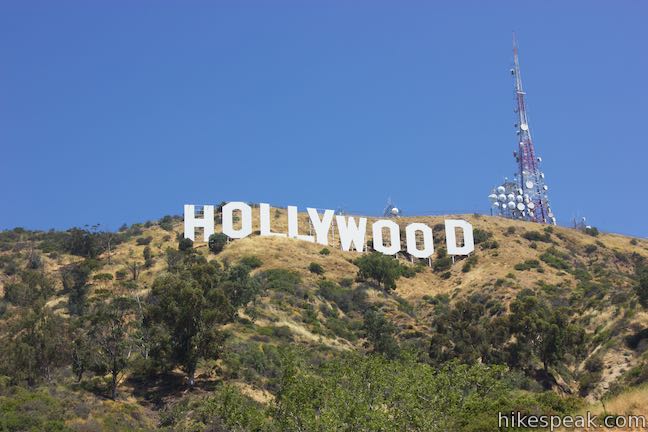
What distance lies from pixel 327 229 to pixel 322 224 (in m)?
0.78

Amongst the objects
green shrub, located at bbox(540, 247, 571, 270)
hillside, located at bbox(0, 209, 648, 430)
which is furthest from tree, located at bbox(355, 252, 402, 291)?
green shrub, located at bbox(540, 247, 571, 270)

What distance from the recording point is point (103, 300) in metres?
64.4

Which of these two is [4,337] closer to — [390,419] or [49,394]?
[49,394]

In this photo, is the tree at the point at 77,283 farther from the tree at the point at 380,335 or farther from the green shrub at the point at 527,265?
the green shrub at the point at 527,265

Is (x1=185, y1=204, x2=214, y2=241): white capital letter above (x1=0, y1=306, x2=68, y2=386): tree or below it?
above

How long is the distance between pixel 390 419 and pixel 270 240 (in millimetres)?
59981

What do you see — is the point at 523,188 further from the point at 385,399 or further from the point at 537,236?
the point at 385,399

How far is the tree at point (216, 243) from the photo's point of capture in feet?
278

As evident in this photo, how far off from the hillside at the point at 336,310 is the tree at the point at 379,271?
644 mm

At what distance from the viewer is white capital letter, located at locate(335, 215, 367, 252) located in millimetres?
90250

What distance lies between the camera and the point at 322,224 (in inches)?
3538

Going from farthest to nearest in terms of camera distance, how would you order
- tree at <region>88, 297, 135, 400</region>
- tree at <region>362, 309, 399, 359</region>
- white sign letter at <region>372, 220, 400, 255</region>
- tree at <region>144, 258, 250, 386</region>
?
1. white sign letter at <region>372, 220, 400, 255</region>
2. tree at <region>362, 309, 399, 359</region>
3. tree at <region>144, 258, 250, 386</region>
4. tree at <region>88, 297, 135, 400</region>

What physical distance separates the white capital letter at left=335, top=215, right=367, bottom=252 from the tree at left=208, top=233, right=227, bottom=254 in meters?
12.8

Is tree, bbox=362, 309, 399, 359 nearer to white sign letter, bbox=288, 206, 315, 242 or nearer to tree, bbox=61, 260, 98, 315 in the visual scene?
tree, bbox=61, 260, 98, 315
